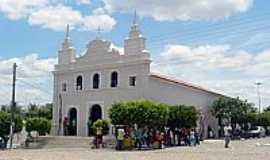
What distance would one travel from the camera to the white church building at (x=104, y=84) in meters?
44.7

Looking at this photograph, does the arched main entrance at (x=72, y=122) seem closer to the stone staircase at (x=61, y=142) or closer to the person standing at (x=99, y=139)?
the stone staircase at (x=61, y=142)

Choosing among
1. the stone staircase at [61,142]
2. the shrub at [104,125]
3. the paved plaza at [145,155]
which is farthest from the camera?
the shrub at [104,125]

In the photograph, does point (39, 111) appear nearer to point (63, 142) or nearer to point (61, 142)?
point (61, 142)

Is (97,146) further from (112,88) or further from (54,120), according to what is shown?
(54,120)

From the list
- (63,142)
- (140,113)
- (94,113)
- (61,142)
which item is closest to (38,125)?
(94,113)

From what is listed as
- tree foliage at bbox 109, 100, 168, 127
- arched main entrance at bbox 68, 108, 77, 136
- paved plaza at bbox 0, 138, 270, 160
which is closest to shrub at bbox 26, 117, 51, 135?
arched main entrance at bbox 68, 108, 77, 136

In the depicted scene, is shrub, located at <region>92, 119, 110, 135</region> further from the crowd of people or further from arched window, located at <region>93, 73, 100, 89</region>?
arched window, located at <region>93, 73, 100, 89</region>

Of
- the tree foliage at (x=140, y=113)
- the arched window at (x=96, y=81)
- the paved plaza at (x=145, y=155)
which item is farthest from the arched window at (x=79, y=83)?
the paved plaza at (x=145, y=155)

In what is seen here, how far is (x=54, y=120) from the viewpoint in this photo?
168 feet

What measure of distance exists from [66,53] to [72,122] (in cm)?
707

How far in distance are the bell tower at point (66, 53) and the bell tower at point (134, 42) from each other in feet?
25.4

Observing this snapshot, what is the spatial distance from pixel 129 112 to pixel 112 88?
11.7 meters

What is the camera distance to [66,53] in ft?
170

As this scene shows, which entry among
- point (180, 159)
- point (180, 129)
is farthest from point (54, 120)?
point (180, 159)
